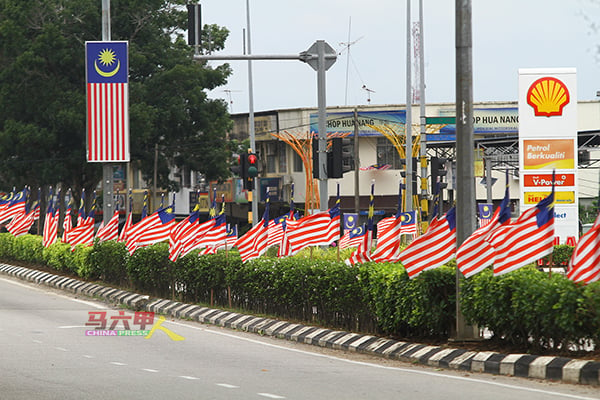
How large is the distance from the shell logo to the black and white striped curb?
1235cm

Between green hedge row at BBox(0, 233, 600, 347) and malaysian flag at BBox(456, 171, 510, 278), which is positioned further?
malaysian flag at BBox(456, 171, 510, 278)

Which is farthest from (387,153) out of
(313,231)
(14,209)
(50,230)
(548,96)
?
(313,231)

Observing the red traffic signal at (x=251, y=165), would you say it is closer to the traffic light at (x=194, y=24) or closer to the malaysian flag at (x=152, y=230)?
the malaysian flag at (x=152, y=230)

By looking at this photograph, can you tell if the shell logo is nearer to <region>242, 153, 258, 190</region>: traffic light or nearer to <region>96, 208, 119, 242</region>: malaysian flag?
<region>242, 153, 258, 190</region>: traffic light

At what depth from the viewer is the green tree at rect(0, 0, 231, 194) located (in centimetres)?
3850

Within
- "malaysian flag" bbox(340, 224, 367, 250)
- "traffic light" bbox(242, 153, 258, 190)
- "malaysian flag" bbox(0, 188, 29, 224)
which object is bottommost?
"malaysian flag" bbox(340, 224, 367, 250)

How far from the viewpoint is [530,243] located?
477 inches

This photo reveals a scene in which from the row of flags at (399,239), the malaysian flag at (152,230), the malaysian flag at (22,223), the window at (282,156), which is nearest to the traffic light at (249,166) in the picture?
the row of flags at (399,239)

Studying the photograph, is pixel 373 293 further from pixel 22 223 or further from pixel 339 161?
pixel 22 223

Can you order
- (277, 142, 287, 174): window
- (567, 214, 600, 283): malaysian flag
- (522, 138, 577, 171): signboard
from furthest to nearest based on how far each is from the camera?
(277, 142, 287, 174): window
(522, 138, 577, 171): signboard
(567, 214, 600, 283): malaysian flag

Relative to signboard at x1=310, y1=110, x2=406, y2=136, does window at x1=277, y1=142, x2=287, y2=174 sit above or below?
below

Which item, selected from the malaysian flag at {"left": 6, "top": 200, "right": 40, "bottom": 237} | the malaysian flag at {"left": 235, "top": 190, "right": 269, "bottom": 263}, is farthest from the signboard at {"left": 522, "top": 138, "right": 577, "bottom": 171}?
the malaysian flag at {"left": 6, "top": 200, "right": 40, "bottom": 237}

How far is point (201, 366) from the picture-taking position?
41.0 feet

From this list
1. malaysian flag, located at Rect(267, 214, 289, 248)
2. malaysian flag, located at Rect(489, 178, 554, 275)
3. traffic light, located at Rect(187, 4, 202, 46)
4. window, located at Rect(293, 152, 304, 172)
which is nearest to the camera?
malaysian flag, located at Rect(489, 178, 554, 275)
